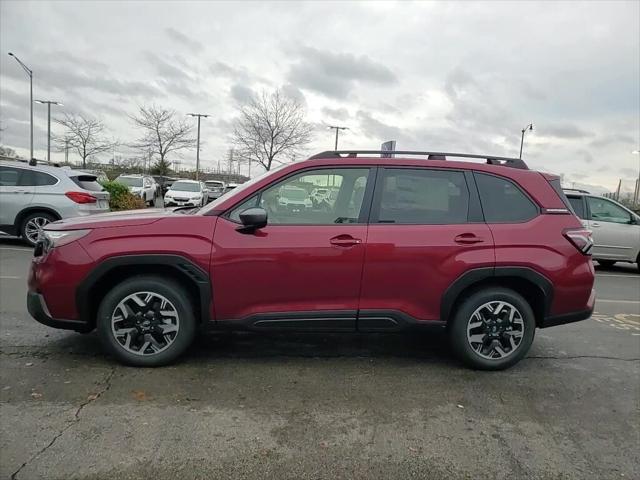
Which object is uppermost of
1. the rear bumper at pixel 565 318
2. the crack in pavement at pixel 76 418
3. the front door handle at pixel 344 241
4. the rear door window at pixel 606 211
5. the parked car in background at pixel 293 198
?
the rear door window at pixel 606 211

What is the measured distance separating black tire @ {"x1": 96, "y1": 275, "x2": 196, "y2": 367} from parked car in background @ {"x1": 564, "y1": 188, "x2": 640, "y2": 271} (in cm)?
964

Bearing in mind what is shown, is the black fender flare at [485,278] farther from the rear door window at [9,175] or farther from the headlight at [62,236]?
the rear door window at [9,175]

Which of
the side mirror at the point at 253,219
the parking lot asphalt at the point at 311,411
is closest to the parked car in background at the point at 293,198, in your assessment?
the side mirror at the point at 253,219

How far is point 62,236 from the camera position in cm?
390

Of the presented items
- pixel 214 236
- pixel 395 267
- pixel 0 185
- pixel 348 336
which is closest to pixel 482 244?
pixel 395 267

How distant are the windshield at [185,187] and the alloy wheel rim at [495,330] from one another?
72.8 feet

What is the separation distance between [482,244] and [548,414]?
1.33 metres

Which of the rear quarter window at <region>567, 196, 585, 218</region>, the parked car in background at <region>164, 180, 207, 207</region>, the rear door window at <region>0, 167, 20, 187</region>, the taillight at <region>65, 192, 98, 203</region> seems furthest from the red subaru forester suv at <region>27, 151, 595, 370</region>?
the parked car in background at <region>164, 180, 207, 207</region>

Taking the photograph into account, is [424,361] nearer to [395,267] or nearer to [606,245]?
[395,267]

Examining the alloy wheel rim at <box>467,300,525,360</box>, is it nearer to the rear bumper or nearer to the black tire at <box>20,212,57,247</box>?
the rear bumper

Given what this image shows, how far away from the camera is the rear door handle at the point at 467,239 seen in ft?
13.3

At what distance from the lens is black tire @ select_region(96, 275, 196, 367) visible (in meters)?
3.86

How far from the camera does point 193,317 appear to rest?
395 centimetres

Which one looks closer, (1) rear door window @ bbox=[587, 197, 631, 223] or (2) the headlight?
(2) the headlight
